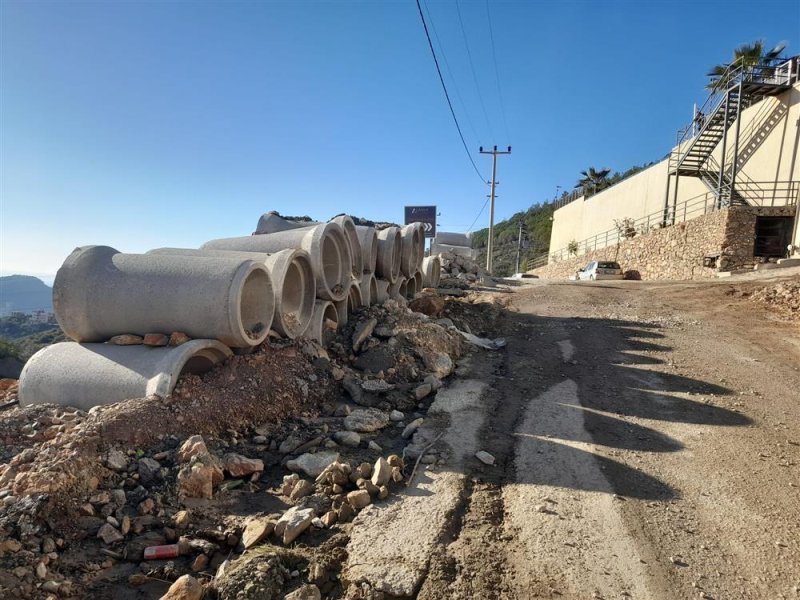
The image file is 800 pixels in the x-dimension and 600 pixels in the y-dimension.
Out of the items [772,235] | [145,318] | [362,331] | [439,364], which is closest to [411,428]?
[439,364]

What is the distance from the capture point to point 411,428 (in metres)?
4.51

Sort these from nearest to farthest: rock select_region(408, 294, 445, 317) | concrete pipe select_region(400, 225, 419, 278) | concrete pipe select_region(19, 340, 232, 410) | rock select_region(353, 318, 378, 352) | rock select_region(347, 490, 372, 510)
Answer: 1. rock select_region(347, 490, 372, 510)
2. concrete pipe select_region(19, 340, 232, 410)
3. rock select_region(353, 318, 378, 352)
4. rock select_region(408, 294, 445, 317)
5. concrete pipe select_region(400, 225, 419, 278)

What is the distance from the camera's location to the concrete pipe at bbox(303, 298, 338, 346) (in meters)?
6.28

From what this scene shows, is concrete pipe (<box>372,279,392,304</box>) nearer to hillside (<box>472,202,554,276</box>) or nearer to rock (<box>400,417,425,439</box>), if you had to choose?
rock (<box>400,417,425,439</box>)

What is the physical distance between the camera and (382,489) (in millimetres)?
3270

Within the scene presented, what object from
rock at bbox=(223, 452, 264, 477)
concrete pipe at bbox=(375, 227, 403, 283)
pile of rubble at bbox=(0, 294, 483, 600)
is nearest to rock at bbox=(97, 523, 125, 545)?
pile of rubble at bbox=(0, 294, 483, 600)

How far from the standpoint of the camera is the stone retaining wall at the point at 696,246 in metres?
16.2

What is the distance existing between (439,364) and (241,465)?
334 cm

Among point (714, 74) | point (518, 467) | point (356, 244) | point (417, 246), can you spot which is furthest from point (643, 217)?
point (518, 467)

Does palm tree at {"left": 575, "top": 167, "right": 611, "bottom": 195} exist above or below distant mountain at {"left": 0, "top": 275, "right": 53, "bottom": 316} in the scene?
above

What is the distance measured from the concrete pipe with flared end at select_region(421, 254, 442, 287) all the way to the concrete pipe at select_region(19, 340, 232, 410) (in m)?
9.22

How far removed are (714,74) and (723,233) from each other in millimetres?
14728

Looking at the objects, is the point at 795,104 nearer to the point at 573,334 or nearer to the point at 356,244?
the point at 573,334

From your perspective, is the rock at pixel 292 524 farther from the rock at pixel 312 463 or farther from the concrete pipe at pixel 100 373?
the concrete pipe at pixel 100 373
